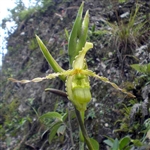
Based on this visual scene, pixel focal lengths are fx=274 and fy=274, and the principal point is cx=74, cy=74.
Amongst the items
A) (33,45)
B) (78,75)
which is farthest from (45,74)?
(78,75)

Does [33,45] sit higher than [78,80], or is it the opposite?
[33,45]

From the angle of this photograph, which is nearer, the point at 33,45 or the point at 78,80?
the point at 78,80

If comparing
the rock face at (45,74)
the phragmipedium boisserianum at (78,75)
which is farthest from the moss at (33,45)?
the phragmipedium boisserianum at (78,75)

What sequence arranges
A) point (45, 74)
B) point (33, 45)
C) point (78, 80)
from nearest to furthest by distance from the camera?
1. point (78, 80)
2. point (45, 74)
3. point (33, 45)

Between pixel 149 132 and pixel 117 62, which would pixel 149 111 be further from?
pixel 117 62

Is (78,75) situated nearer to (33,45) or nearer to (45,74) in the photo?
(45,74)

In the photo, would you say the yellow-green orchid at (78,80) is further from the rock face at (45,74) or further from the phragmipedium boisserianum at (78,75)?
the rock face at (45,74)

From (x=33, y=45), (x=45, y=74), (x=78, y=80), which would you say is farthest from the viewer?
(x=33, y=45)
